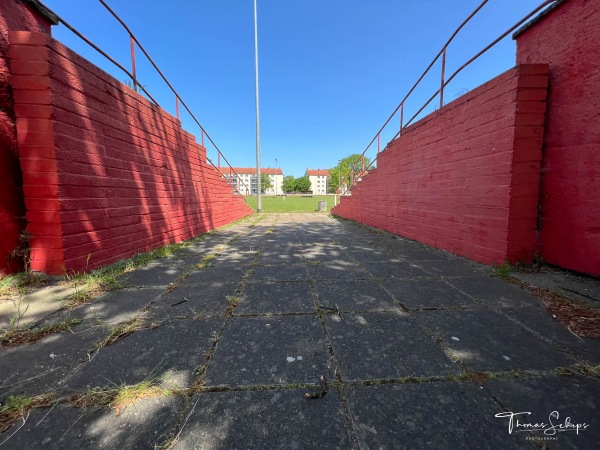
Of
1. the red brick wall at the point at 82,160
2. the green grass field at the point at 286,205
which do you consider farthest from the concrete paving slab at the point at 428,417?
the green grass field at the point at 286,205

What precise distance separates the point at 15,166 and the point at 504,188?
5254 mm

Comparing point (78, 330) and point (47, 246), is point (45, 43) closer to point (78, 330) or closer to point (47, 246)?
point (47, 246)

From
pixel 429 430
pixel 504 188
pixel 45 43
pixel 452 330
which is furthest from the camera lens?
pixel 504 188

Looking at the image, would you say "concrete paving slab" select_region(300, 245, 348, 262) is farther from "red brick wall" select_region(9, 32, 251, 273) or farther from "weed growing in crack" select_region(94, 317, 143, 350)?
"red brick wall" select_region(9, 32, 251, 273)

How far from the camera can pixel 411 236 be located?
17.0 ft

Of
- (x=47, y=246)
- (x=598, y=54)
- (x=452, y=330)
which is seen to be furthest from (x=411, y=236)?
(x=47, y=246)

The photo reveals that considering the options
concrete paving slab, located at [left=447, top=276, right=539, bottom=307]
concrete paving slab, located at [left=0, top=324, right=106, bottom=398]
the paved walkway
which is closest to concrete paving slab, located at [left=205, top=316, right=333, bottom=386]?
the paved walkway

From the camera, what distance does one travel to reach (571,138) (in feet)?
8.70

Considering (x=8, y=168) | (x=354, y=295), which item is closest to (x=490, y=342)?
(x=354, y=295)

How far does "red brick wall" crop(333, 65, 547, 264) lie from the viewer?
2.87 meters

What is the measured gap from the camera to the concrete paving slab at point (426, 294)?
2145 millimetres

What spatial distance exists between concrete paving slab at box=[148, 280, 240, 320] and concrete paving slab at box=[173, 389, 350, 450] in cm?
92

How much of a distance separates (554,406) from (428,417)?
581 millimetres

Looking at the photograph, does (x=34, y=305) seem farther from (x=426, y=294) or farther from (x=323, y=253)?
(x=426, y=294)
